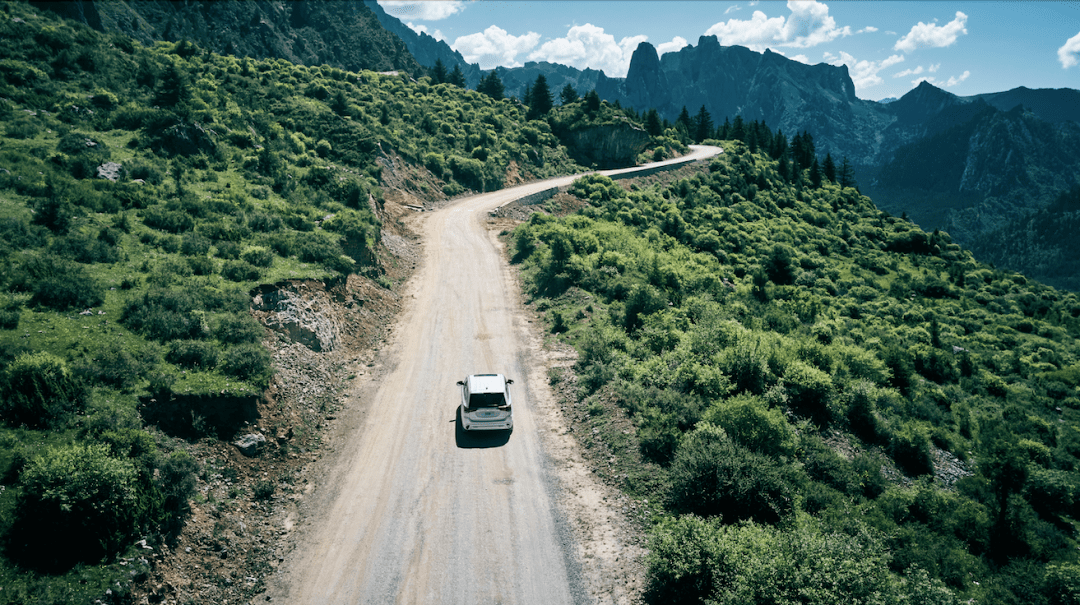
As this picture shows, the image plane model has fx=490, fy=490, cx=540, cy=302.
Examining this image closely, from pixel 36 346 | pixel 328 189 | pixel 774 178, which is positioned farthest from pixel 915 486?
pixel 774 178

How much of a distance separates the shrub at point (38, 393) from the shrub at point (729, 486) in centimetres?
1749

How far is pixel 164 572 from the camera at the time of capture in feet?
38.6

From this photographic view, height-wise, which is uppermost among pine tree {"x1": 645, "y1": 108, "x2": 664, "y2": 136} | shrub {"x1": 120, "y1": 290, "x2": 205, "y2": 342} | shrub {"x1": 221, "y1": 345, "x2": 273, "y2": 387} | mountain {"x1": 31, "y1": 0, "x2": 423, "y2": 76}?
mountain {"x1": 31, "y1": 0, "x2": 423, "y2": 76}

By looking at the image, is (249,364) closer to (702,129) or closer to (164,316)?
(164,316)

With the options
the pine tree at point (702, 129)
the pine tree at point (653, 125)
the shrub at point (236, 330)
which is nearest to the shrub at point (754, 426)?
the shrub at point (236, 330)

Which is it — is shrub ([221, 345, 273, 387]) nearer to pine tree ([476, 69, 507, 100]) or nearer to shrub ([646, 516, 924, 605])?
shrub ([646, 516, 924, 605])

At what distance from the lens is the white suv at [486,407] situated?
60.3 ft

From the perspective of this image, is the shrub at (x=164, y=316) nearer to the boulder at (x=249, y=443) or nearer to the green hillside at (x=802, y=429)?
the boulder at (x=249, y=443)

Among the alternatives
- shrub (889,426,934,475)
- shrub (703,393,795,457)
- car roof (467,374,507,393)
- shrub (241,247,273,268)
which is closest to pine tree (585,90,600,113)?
shrub (241,247,273,268)

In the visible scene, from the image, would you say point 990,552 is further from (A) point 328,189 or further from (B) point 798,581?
(A) point 328,189

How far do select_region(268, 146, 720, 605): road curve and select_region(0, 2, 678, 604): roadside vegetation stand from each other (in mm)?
4056

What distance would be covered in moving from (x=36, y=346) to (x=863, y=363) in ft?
117

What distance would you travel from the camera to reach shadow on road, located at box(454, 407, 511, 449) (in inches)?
720

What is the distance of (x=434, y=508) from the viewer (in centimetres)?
1520
